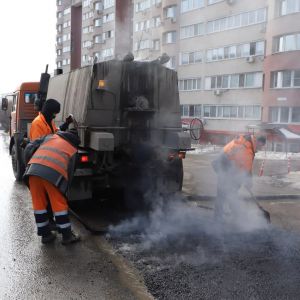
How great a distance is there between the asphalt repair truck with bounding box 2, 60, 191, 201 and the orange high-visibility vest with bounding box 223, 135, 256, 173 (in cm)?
83

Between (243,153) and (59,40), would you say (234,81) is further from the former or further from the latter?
(59,40)

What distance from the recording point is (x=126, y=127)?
556 cm

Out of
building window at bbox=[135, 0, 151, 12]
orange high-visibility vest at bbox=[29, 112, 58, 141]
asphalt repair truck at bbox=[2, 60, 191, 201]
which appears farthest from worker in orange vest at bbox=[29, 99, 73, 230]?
building window at bbox=[135, 0, 151, 12]

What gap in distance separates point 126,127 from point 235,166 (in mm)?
1665

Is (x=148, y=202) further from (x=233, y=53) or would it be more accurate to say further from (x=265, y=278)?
(x=233, y=53)

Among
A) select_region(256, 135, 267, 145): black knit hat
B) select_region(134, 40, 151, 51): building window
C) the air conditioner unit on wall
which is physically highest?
the air conditioner unit on wall

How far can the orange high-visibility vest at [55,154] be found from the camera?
4.20m

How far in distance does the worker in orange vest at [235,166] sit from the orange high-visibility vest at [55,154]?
209 cm

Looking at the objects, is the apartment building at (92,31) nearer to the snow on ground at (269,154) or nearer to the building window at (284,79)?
the snow on ground at (269,154)

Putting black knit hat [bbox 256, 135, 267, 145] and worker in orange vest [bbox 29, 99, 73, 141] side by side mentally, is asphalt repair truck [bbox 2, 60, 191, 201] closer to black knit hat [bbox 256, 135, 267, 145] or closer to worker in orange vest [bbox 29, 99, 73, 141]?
worker in orange vest [bbox 29, 99, 73, 141]

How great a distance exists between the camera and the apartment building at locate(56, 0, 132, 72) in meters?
7.41

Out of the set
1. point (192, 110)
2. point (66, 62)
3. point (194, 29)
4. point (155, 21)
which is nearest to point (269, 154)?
point (194, 29)

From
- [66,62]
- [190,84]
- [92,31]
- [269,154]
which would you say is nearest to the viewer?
[269,154]

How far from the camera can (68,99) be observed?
6051 millimetres
